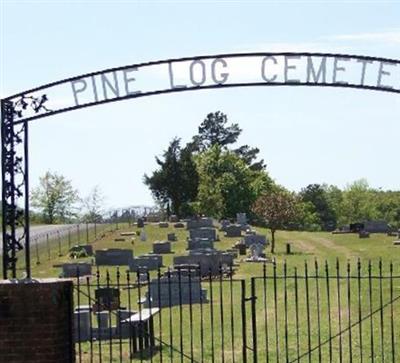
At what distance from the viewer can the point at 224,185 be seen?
85875 millimetres

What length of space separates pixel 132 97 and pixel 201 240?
35.1 m

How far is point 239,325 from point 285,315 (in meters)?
6.02

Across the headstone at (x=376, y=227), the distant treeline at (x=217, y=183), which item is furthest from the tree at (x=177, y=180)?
the headstone at (x=376, y=227)

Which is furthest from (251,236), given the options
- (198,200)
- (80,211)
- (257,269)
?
(80,211)

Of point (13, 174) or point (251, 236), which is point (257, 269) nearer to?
point (251, 236)

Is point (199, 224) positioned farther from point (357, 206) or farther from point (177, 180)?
point (357, 206)

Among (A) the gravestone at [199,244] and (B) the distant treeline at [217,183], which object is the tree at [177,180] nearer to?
(B) the distant treeline at [217,183]

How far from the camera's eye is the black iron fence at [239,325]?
13.3 m

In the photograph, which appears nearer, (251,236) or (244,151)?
(251,236)

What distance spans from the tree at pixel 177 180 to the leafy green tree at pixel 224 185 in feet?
4.40

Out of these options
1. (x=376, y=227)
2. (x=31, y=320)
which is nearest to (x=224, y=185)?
(x=376, y=227)

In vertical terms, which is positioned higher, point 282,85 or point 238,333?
point 282,85

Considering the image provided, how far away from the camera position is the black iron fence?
13273 mm

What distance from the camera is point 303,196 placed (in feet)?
387
